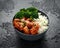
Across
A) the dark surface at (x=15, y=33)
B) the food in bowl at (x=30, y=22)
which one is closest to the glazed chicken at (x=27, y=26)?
the food in bowl at (x=30, y=22)

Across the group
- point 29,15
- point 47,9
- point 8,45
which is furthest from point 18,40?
point 47,9

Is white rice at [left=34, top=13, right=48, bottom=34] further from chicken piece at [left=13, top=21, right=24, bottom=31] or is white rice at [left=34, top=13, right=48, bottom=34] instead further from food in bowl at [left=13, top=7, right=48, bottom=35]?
chicken piece at [left=13, top=21, right=24, bottom=31]

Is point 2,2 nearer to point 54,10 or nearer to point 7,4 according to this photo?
point 7,4

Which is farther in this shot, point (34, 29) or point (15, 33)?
point (15, 33)

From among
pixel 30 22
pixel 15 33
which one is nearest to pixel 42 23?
pixel 30 22

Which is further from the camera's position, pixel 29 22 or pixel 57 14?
pixel 57 14

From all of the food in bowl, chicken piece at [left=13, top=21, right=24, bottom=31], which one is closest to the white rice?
the food in bowl

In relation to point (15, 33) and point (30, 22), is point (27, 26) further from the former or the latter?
point (15, 33)

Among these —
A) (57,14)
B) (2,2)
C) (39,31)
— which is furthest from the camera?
(2,2)
